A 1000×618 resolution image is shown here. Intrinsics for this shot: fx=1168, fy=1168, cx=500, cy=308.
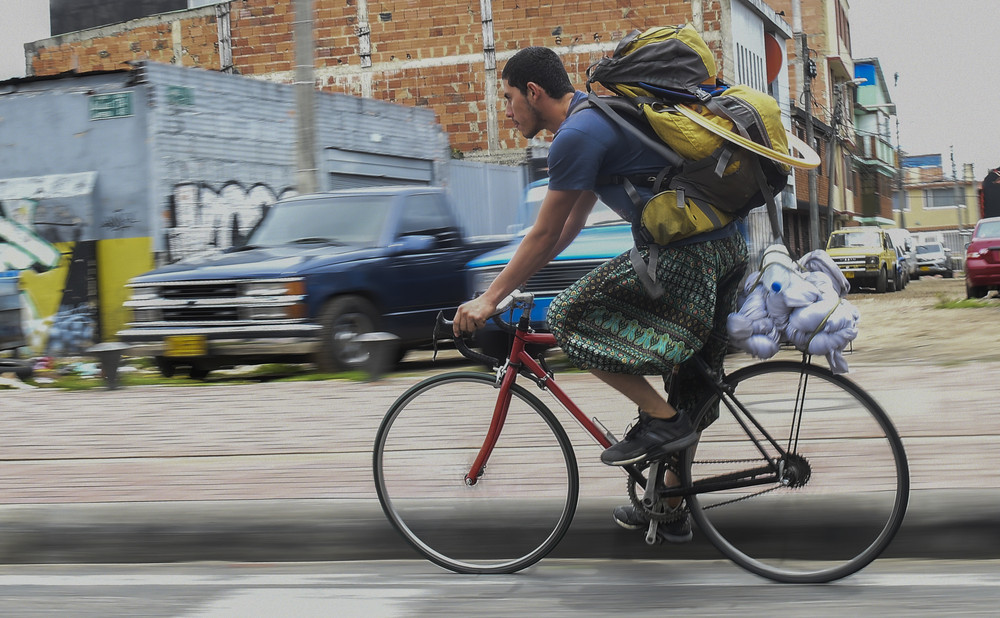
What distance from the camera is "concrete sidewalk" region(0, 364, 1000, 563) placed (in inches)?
167

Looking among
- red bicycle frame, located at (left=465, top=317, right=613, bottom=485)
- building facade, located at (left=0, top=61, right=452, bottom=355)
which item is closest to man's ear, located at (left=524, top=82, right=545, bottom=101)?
red bicycle frame, located at (left=465, top=317, right=613, bottom=485)

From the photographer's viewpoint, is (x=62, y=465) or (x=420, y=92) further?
(x=420, y=92)

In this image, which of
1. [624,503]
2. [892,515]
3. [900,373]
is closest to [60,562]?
[624,503]

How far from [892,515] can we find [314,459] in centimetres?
295

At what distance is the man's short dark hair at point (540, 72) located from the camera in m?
3.76

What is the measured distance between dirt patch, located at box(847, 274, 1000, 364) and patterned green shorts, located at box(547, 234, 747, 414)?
6.25 metres

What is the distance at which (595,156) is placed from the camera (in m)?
3.61

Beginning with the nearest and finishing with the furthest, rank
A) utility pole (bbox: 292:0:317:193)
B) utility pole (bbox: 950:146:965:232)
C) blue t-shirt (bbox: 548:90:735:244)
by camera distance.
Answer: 1. blue t-shirt (bbox: 548:90:735:244)
2. utility pole (bbox: 292:0:317:193)
3. utility pole (bbox: 950:146:965:232)

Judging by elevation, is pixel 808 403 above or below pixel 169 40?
below

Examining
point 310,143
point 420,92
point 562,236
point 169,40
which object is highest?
point 169,40

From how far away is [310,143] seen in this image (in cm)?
1247

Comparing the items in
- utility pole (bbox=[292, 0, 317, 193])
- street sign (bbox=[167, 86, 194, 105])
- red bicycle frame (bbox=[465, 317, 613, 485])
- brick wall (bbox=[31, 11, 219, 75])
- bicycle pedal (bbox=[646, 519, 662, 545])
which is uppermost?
brick wall (bbox=[31, 11, 219, 75])

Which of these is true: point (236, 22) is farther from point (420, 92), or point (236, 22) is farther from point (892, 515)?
point (892, 515)

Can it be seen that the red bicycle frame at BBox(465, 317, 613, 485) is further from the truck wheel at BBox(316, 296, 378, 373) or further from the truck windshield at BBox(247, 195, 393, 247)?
the truck windshield at BBox(247, 195, 393, 247)
